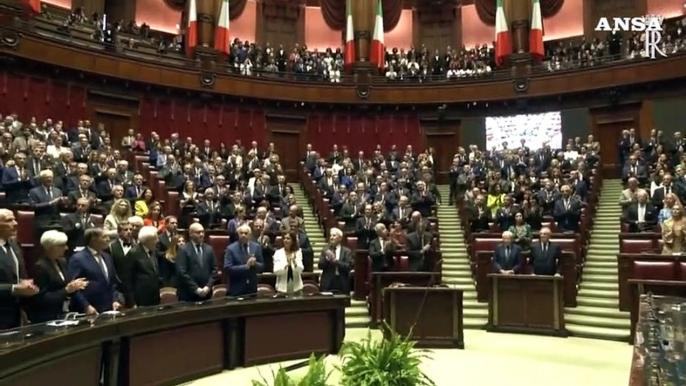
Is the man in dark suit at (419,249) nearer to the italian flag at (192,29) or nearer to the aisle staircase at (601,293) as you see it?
the aisle staircase at (601,293)

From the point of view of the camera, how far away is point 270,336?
525 cm

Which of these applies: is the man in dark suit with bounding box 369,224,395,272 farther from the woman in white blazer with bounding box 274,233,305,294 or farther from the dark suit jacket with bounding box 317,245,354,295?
the woman in white blazer with bounding box 274,233,305,294

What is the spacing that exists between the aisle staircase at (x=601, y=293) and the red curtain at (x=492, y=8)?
7881 mm

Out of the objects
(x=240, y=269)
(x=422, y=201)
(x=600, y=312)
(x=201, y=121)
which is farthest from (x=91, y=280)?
(x=201, y=121)

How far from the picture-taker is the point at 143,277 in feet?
14.9

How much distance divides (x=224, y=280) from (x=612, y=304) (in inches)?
177

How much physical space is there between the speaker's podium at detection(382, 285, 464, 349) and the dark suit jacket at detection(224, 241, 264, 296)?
57.8 inches

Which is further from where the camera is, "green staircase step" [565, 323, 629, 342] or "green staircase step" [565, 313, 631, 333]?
"green staircase step" [565, 313, 631, 333]

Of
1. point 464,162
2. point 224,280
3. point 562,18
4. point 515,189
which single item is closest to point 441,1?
point 562,18

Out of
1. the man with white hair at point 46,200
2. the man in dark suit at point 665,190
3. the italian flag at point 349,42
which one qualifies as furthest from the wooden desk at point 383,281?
the italian flag at point 349,42

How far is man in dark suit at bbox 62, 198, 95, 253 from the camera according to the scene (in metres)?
6.01

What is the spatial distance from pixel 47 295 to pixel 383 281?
14.3 feet

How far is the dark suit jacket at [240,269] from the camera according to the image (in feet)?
17.7

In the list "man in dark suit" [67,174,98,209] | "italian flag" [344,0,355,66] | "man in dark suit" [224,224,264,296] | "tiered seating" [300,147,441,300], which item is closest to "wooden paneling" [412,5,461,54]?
"italian flag" [344,0,355,66]
